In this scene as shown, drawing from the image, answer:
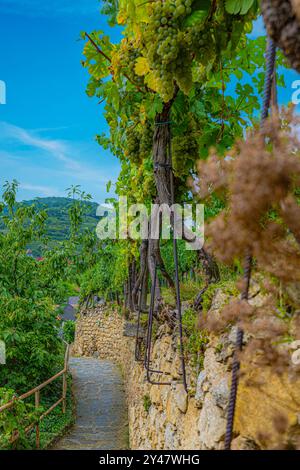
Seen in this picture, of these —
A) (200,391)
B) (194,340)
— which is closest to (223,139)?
(194,340)

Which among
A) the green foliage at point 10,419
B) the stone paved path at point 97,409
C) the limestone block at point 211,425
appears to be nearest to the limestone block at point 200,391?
the limestone block at point 211,425

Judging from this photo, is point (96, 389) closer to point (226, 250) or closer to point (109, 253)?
point (109, 253)

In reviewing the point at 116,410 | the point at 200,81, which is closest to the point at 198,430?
the point at 200,81

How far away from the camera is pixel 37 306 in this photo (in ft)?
23.6

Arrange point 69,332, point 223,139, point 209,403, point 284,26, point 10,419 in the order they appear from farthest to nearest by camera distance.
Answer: point 69,332 < point 10,419 < point 223,139 < point 209,403 < point 284,26

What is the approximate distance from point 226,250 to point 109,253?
38.5 ft

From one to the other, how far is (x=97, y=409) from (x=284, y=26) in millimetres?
8527

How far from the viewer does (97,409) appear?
852 cm

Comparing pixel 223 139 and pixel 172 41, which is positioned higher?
pixel 172 41

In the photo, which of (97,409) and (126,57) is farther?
(97,409)

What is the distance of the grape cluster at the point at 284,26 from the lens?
3.07 ft

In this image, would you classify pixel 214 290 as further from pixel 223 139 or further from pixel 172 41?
pixel 172 41

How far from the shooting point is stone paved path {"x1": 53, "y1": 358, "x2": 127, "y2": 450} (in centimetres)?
658

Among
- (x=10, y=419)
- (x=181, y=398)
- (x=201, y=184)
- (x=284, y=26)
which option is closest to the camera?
(x=284, y=26)
